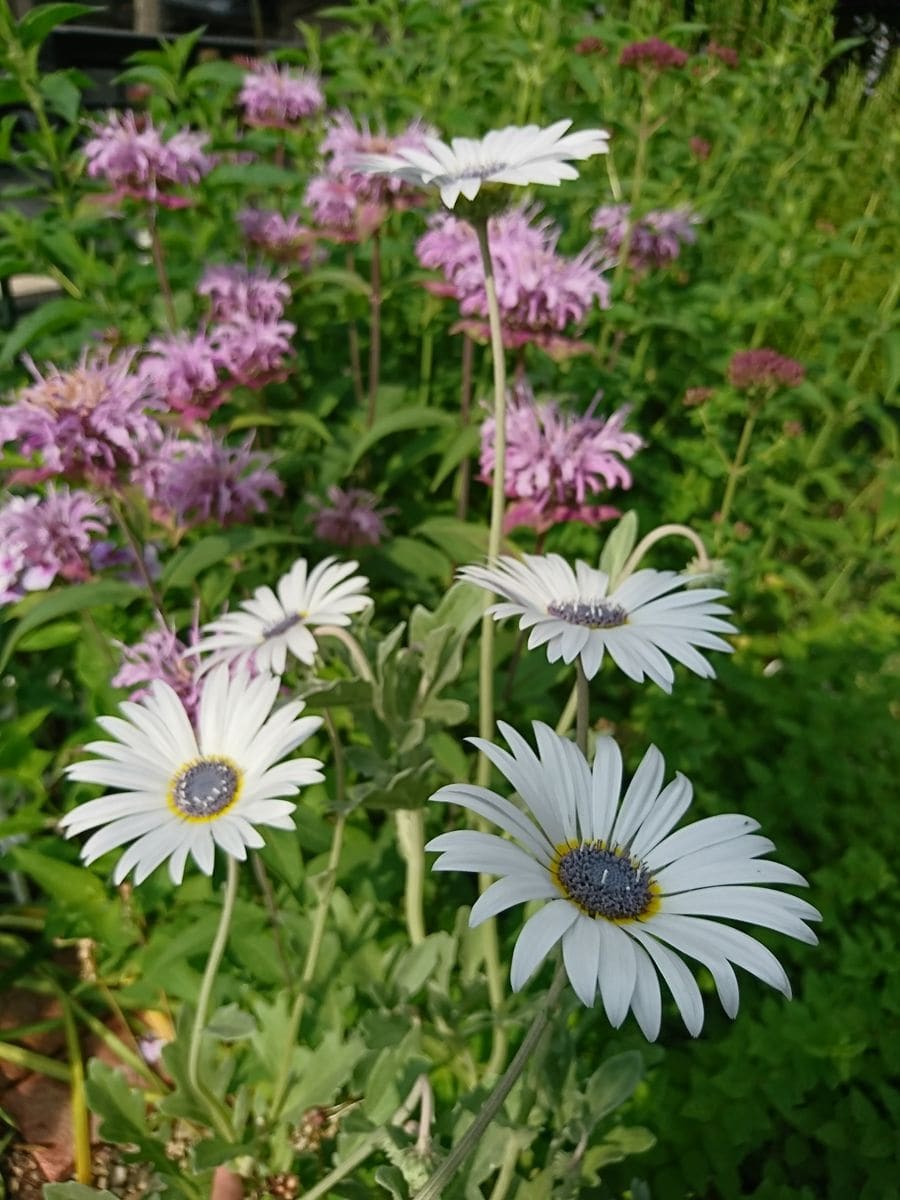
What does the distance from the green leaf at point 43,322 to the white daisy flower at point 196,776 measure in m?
1.12

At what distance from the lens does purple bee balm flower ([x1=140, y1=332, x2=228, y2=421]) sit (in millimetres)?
1693

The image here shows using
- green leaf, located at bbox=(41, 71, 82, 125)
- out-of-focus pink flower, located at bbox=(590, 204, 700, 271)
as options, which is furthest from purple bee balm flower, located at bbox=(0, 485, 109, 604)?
out-of-focus pink flower, located at bbox=(590, 204, 700, 271)

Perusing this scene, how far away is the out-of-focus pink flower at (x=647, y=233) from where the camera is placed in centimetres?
240

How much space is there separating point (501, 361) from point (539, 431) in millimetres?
617

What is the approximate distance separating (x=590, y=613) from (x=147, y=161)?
5.41 ft

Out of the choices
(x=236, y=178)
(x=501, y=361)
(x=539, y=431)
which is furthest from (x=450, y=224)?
(x=501, y=361)

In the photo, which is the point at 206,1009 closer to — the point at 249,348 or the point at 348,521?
the point at 348,521

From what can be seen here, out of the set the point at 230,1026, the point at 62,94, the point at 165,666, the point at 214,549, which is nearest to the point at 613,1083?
the point at 230,1026

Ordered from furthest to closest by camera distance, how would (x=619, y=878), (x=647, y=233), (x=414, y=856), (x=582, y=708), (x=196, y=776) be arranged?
(x=647, y=233)
(x=414, y=856)
(x=196, y=776)
(x=582, y=708)
(x=619, y=878)

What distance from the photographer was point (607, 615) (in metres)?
1.00

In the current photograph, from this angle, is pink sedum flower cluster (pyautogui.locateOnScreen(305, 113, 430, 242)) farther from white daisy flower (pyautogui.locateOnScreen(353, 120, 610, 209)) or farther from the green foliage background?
white daisy flower (pyautogui.locateOnScreen(353, 120, 610, 209))

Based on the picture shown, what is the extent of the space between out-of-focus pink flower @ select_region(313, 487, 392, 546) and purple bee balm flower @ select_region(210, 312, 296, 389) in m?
0.28

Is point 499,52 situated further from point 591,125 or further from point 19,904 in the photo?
point 19,904

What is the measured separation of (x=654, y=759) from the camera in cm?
84
